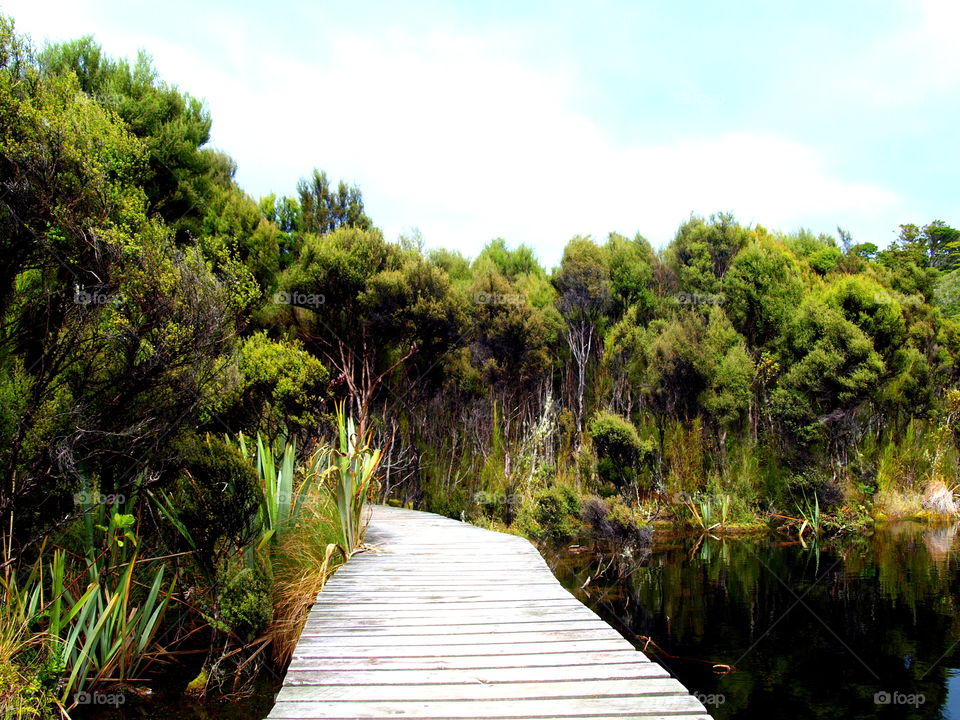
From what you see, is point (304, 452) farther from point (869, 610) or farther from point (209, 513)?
point (869, 610)

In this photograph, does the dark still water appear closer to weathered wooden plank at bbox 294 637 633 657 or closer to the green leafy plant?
weathered wooden plank at bbox 294 637 633 657

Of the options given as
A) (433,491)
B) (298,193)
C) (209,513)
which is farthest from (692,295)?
(209,513)

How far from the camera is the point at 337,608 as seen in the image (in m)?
3.60

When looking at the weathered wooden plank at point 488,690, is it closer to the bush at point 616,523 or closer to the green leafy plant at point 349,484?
the green leafy plant at point 349,484

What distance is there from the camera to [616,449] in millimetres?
11711
